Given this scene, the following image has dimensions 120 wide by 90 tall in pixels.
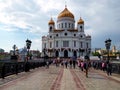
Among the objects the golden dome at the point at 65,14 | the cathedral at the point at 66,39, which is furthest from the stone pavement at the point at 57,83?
the golden dome at the point at 65,14

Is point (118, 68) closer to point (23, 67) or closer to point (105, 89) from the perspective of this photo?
point (23, 67)

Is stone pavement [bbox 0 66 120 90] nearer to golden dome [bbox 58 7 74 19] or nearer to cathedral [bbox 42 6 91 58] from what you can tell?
cathedral [bbox 42 6 91 58]

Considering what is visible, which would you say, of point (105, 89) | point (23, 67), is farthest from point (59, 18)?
point (105, 89)

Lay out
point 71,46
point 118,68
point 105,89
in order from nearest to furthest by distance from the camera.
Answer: point 105,89
point 118,68
point 71,46

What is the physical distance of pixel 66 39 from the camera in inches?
4488

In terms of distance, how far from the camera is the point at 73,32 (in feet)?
381

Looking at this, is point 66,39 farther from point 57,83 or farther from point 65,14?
point 57,83

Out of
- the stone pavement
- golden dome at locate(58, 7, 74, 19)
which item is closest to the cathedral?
golden dome at locate(58, 7, 74, 19)

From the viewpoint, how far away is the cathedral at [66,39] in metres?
113

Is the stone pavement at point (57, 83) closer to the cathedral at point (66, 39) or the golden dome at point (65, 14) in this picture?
the cathedral at point (66, 39)

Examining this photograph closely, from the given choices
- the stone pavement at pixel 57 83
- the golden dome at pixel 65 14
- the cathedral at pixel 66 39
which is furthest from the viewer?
the golden dome at pixel 65 14

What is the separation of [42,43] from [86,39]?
2129cm

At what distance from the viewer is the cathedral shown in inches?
4439

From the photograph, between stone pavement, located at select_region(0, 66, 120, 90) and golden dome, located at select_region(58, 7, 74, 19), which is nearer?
stone pavement, located at select_region(0, 66, 120, 90)
